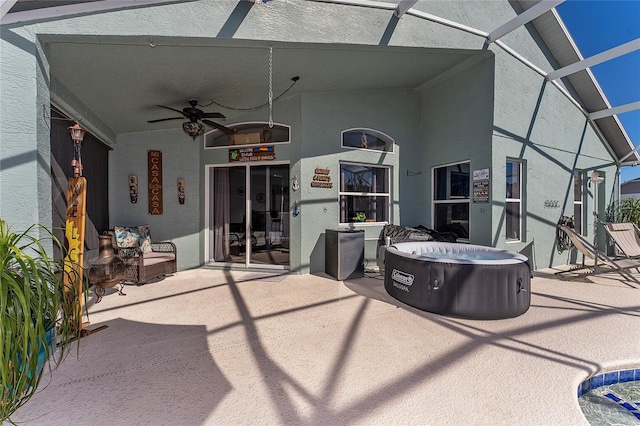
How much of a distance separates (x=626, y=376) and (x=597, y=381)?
0.31m

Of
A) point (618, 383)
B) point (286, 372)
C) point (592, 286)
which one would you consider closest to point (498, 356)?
point (618, 383)

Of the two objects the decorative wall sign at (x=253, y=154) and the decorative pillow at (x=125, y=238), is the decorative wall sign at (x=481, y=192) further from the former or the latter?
the decorative pillow at (x=125, y=238)

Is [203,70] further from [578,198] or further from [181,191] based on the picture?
[578,198]

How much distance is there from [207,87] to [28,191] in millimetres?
2673

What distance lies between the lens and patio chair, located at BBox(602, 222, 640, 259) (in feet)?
17.7

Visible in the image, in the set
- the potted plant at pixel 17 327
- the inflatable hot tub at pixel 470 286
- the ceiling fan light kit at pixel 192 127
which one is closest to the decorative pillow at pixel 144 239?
the ceiling fan light kit at pixel 192 127

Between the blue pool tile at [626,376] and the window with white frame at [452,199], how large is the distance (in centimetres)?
332

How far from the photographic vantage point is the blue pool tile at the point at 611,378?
2.24m

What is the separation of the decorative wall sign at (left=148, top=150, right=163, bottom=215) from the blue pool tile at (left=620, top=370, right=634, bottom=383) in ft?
22.5

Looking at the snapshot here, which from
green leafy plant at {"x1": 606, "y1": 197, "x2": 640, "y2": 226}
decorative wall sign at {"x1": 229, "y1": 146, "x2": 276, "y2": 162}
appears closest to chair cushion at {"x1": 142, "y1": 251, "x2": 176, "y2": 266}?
decorative wall sign at {"x1": 229, "y1": 146, "x2": 276, "y2": 162}

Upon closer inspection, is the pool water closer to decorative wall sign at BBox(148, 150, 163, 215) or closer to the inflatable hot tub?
the inflatable hot tub

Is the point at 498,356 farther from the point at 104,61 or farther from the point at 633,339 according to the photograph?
the point at 104,61

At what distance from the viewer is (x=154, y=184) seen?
5.74 meters

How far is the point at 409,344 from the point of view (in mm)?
2568
